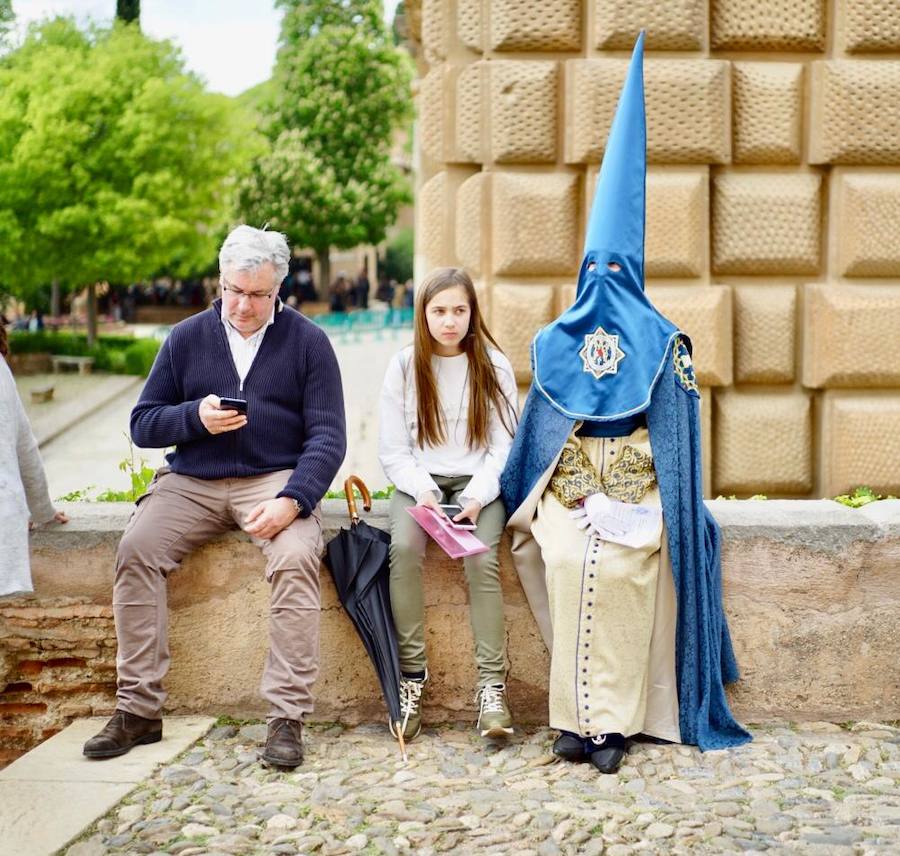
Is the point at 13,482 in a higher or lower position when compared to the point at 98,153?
lower

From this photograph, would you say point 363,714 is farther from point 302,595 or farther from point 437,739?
point 302,595

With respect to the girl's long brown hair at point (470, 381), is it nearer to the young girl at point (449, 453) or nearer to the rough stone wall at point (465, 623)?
the young girl at point (449, 453)

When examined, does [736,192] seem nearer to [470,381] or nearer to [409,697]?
[470,381]

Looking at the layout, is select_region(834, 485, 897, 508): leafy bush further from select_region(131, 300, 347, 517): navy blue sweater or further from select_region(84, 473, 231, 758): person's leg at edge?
select_region(84, 473, 231, 758): person's leg at edge

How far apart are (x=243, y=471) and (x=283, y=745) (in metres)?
0.93

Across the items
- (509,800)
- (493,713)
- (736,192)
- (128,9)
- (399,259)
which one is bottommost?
(509,800)

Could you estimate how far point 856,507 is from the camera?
499 centimetres

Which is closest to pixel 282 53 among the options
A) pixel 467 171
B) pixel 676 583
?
pixel 467 171

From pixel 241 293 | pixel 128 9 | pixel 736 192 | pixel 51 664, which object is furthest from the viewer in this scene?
pixel 128 9

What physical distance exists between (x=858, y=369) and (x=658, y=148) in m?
1.38

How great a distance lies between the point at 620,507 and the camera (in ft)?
14.2

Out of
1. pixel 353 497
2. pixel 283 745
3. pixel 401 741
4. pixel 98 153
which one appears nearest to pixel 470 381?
pixel 353 497

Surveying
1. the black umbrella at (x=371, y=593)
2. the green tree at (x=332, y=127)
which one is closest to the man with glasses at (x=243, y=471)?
the black umbrella at (x=371, y=593)

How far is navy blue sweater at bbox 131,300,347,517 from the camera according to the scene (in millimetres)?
4434
